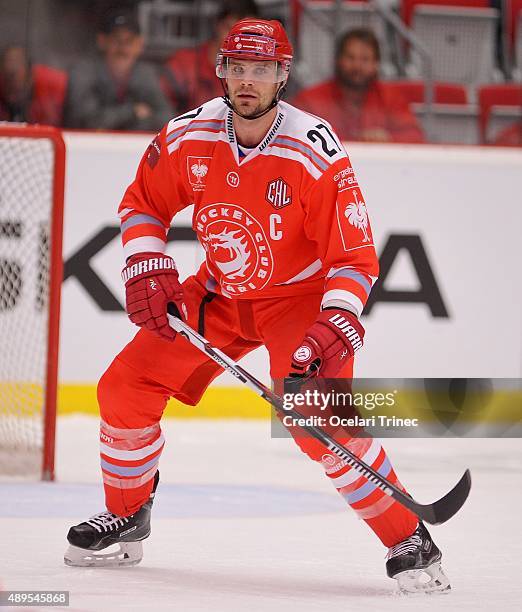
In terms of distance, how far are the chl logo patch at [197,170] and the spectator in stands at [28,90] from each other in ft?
9.12

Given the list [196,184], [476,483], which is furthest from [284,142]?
[476,483]

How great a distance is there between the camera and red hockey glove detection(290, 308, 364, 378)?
2.53 meters

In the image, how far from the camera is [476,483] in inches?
167

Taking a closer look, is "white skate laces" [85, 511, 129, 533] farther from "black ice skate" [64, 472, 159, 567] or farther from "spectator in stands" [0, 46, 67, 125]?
"spectator in stands" [0, 46, 67, 125]

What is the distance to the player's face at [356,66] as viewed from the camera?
18.6 ft

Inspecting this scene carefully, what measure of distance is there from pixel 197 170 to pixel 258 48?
30 cm

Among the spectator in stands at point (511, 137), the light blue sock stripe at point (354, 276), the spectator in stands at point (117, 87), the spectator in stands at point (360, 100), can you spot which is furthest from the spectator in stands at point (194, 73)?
the light blue sock stripe at point (354, 276)

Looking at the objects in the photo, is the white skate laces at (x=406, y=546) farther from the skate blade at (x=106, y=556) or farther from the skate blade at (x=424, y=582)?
the skate blade at (x=106, y=556)

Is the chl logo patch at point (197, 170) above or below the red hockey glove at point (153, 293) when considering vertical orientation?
above

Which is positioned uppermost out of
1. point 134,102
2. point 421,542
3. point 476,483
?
point 134,102

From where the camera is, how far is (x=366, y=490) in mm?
2662

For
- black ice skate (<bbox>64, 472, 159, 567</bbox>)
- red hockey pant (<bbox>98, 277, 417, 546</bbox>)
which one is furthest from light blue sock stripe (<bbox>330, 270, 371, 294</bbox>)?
black ice skate (<bbox>64, 472, 159, 567</bbox>)

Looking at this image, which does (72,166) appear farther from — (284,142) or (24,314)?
(284,142)

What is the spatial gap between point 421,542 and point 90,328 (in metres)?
2.95
